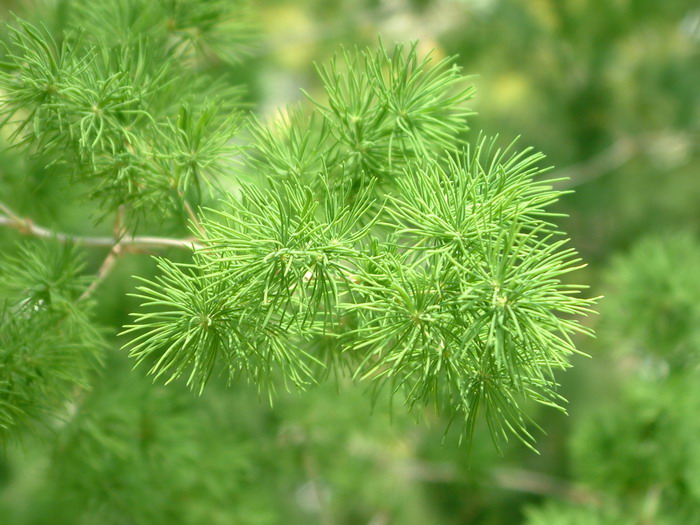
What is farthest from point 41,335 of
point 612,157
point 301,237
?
point 612,157

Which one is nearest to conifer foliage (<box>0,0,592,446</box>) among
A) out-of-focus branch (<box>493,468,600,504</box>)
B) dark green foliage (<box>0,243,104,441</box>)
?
dark green foliage (<box>0,243,104,441</box>)

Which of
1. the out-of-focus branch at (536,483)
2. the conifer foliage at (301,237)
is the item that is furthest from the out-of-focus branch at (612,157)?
the conifer foliage at (301,237)

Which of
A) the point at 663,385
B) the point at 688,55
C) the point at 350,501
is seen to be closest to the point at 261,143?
the point at 663,385

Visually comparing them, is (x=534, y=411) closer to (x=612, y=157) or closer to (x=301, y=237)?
(x=612, y=157)

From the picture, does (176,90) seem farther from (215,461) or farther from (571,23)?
(571,23)

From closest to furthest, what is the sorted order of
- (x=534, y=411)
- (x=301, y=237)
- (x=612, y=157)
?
(x=301, y=237)
(x=534, y=411)
(x=612, y=157)

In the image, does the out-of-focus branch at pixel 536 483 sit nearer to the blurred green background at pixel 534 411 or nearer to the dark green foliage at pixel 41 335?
the blurred green background at pixel 534 411
